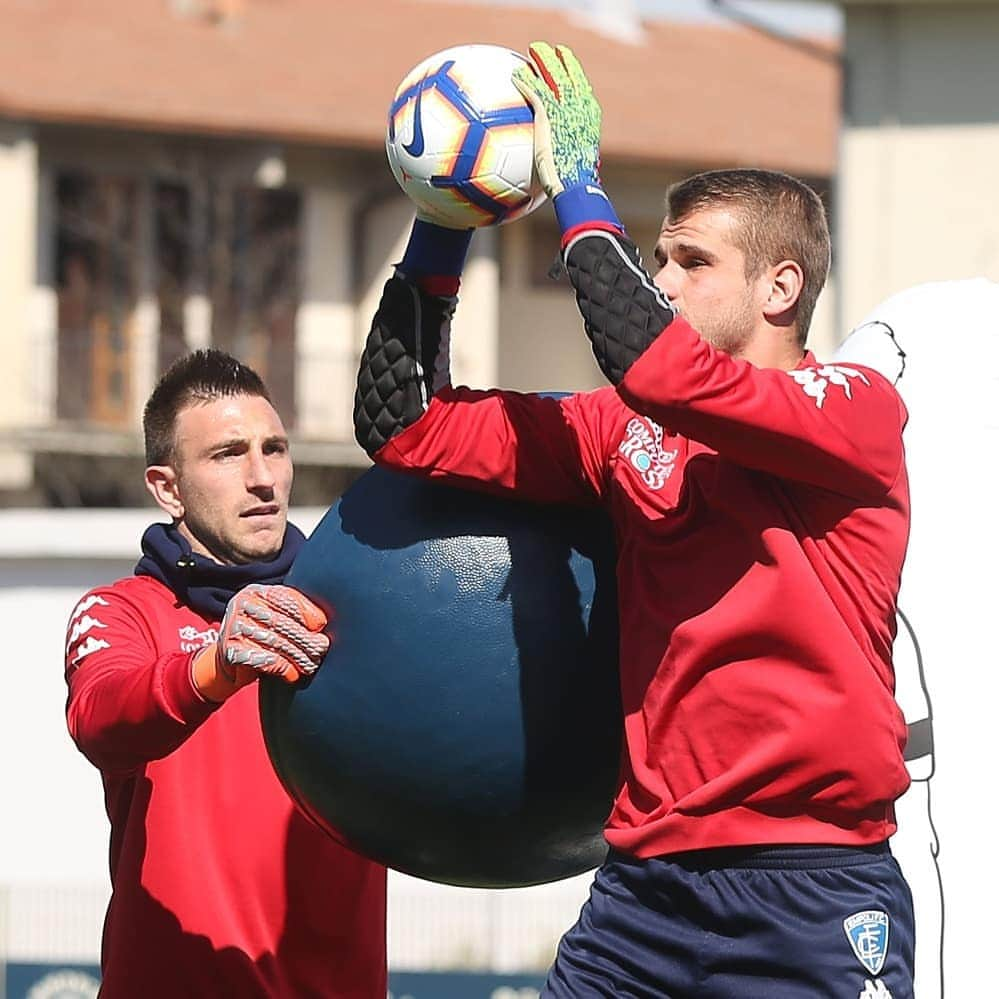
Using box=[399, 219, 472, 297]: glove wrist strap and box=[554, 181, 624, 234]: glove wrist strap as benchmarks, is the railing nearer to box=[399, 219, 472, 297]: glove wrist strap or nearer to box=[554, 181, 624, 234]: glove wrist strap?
box=[399, 219, 472, 297]: glove wrist strap

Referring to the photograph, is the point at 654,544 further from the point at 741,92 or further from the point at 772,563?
the point at 741,92

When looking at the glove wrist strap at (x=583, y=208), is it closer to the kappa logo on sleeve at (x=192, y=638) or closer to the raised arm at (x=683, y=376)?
the raised arm at (x=683, y=376)

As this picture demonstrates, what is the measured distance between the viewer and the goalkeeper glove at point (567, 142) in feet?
12.3

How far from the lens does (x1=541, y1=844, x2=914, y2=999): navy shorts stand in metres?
3.72

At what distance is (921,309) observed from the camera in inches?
196

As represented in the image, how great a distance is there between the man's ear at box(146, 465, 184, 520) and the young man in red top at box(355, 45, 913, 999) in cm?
127

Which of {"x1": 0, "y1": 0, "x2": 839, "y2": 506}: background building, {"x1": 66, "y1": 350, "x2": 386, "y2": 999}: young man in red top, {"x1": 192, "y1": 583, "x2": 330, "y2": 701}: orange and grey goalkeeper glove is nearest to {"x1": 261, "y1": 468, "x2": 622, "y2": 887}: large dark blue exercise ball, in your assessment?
{"x1": 192, "y1": 583, "x2": 330, "y2": 701}: orange and grey goalkeeper glove

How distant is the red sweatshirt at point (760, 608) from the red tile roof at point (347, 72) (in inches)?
730

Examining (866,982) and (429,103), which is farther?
(429,103)

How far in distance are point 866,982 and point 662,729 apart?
1.79ft

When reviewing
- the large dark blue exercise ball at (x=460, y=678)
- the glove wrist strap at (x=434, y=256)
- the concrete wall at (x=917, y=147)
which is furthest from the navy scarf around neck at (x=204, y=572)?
the concrete wall at (x=917, y=147)

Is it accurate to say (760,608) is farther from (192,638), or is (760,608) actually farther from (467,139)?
(192,638)

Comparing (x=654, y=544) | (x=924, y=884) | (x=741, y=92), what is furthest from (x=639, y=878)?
(x=741, y=92)

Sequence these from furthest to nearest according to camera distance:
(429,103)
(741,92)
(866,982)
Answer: (741,92)
(429,103)
(866,982)
